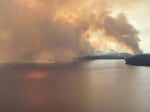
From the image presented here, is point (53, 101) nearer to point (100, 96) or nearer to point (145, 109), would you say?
point (100, 96)

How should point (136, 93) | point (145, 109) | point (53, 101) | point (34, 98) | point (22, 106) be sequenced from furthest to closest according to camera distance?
point (136, 93)
point (34, 98)
point (53, 101)
point (22, 106)
point (145, 109)

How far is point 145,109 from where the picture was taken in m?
51.2

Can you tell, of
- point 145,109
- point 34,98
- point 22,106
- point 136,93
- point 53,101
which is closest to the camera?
point 145,109

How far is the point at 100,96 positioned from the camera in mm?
66188

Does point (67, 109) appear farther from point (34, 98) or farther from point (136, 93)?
point (136, 93)

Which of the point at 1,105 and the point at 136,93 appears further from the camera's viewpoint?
the point at 136,93

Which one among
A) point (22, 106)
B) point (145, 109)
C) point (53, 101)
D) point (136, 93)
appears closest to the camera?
point (145, 109)

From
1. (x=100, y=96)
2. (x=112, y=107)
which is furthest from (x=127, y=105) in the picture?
(x=100, y=96)

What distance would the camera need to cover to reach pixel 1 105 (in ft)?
181

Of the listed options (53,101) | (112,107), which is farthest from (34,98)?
(112,107)

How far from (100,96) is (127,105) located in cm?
1240

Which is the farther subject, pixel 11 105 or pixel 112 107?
pixel 11 105

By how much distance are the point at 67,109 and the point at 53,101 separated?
909 centimetres

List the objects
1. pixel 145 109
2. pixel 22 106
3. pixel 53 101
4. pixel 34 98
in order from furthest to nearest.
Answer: pixel 34 98 < pixel 53 101 < pixel 22 106 < pixel 145 109
